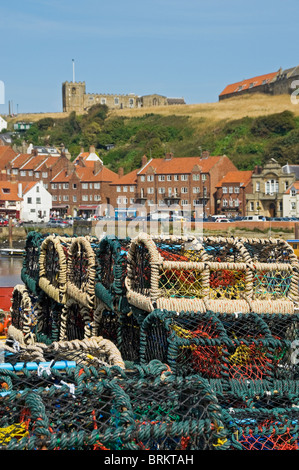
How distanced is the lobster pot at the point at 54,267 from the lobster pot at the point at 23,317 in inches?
10.1

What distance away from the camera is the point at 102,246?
18.1 ft

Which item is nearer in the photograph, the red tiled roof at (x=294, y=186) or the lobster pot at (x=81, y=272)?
the lobster pot at (x=81, y=272)

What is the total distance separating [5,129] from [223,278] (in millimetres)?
94301

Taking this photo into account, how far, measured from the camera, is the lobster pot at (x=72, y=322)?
5.68 m

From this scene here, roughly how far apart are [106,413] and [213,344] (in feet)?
4.53

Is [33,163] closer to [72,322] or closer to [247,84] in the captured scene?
[247,84]

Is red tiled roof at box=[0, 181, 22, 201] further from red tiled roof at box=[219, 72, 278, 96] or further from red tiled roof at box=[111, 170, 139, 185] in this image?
red tiled roof at box=[219, 72, 278, 96]

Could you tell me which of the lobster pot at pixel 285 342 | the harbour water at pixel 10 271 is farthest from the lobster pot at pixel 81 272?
the harbour water at pixel 10 271

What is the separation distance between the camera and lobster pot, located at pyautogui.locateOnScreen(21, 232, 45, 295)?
6.53 meters

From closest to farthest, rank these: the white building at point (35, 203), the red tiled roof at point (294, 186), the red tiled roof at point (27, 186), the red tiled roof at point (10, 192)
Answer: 1. the red tiled roof at point (294, 186)
2. the white building at point (35, 203)
3. the red tiled roof at point (10, 192)
4. the red tiled roof at point (27, 186)

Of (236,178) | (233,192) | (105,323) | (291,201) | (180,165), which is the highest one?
(180,165)

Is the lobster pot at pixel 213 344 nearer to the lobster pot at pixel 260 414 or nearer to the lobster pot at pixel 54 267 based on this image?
the lobster pot at pixel 260 414

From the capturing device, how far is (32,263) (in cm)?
704

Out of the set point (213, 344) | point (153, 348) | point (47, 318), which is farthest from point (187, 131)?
point (213, 344)
